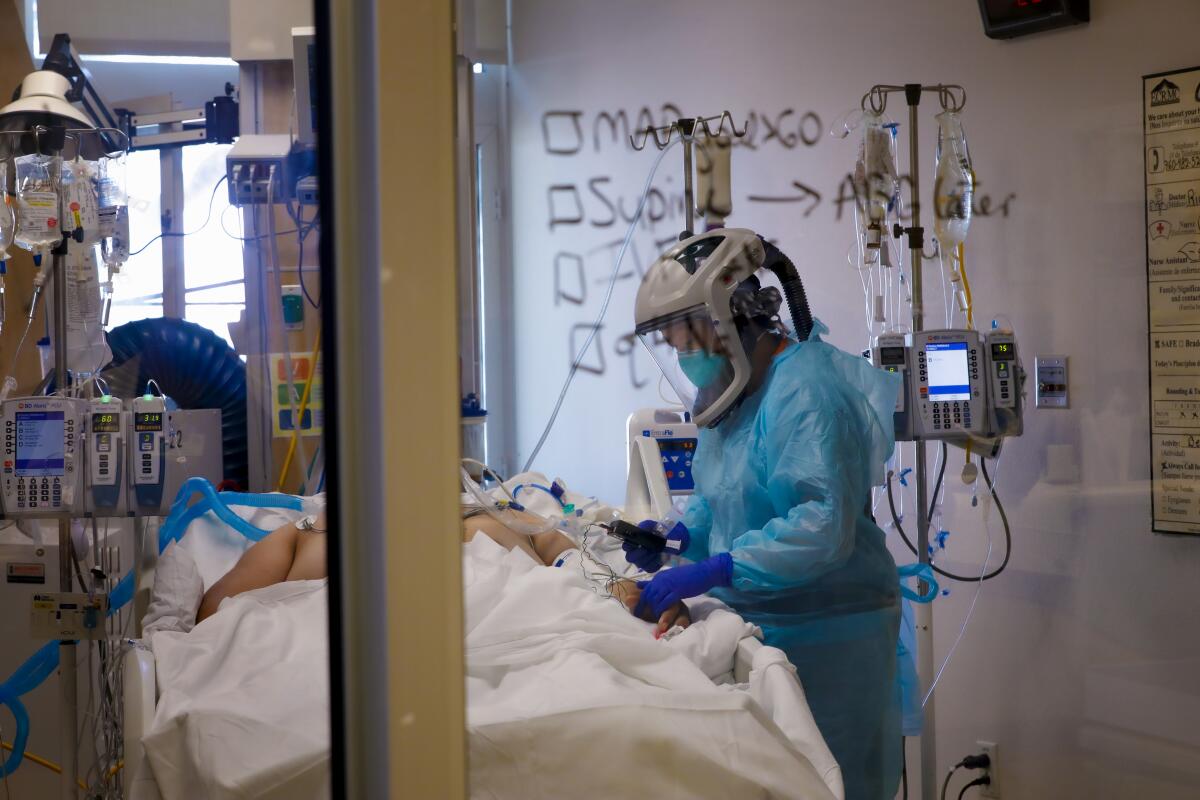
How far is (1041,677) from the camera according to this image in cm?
246

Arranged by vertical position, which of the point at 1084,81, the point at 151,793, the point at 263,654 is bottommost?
the point at 151,793

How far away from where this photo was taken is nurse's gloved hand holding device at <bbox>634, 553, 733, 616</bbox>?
5.39ft

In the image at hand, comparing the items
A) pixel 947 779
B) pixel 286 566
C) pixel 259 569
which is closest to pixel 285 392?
pixel 286 566

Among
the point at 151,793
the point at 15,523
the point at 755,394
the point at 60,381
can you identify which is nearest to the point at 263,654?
the point at 151,793

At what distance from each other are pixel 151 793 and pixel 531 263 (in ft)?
2.69

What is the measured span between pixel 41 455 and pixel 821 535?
159 cm

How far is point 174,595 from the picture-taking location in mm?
1917

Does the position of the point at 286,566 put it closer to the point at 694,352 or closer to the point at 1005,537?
the point at 694,352

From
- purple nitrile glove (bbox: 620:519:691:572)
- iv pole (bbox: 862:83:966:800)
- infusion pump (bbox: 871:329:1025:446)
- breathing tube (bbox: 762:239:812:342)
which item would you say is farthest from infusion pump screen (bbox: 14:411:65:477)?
iv pole (bbox: 862:83:966:800)

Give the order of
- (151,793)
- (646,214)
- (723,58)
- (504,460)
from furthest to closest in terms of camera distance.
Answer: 1. (723,58)
2. (646,214)
3. (151,793)
4. (504,460)

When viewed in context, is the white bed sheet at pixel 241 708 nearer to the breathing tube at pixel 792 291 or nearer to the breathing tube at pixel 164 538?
the breathing tube at pixel 164 538

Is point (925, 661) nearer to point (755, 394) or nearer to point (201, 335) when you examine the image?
point (755, 394)

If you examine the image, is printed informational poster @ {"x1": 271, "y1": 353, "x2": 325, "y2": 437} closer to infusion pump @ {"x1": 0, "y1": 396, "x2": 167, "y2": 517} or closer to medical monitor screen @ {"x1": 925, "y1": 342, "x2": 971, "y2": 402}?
infusion pump @ {"x1": 0, "y1": 396, "x2": 167, "y2": 517}

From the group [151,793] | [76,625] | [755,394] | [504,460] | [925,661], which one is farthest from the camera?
[925,661]
